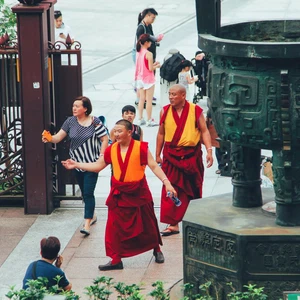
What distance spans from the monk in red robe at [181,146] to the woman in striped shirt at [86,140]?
0.69 meters

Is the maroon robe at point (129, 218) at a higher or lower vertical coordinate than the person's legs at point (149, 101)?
lower

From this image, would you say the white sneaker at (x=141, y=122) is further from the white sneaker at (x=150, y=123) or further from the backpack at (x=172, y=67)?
the backpack at (x=172, y=67)

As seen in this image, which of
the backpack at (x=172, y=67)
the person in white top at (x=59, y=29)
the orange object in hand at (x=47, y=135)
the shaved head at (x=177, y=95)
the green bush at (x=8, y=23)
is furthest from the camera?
the person in white top at (x=59, y=29)

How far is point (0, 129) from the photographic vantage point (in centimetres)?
1272

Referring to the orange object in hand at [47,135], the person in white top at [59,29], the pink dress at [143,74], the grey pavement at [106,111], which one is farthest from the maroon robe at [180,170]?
the person in white top at [59,29]

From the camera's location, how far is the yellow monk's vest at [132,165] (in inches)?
394

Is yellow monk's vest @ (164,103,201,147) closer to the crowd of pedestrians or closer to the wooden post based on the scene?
the crowd of pedestrians

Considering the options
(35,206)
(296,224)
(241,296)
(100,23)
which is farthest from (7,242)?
(100,23)

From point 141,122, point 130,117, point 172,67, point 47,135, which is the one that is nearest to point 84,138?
point 47,135

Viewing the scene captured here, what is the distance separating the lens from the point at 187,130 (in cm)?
1097

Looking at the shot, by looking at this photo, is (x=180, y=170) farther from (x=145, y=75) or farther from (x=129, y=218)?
(x=145, y=75)

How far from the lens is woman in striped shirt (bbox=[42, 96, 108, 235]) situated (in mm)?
11250

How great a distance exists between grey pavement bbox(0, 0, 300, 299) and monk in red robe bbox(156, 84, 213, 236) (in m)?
0.44

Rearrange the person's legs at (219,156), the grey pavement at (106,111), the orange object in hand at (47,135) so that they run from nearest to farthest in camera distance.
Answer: the grey pavement at (106,111), the orange object in hand at (47,135), the person's legs at (219,156)
